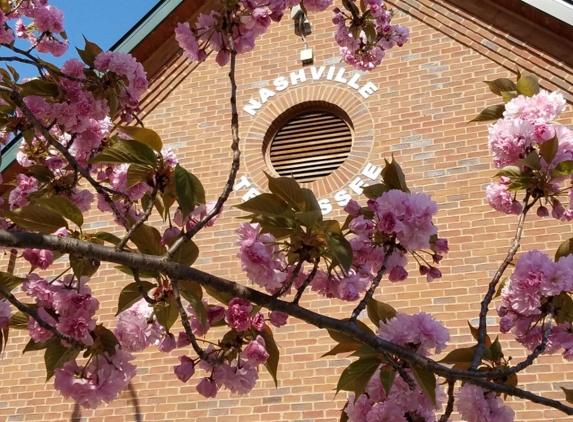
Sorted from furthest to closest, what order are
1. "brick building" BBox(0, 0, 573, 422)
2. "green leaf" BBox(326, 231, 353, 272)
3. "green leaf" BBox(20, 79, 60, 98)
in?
"brick building" BBox(0, 0, 573, 422) < "green leaf" BBox(20, 79, 60, 98) < "green leaf" BBox(326, 231, 353, 272)

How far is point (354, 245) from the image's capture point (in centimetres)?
330

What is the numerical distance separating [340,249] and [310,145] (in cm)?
506

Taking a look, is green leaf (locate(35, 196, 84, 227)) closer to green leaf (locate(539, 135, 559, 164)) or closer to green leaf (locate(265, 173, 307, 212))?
green leaf (locate(265, 173, 307, 212))

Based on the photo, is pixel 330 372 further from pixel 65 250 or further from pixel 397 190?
pixel 65 250

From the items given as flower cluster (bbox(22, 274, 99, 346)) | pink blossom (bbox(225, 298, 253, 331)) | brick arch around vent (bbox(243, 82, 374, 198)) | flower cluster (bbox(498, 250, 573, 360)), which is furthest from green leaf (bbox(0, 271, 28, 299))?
brick arch around vent (bbox(243, 82, 374, 198))

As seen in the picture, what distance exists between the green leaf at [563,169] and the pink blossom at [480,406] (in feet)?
3.65

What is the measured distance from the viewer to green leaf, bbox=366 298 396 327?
322cm

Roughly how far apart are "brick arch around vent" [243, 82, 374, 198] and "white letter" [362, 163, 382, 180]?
0.05 metres

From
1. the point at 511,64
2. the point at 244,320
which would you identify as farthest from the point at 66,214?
the point at 511,64

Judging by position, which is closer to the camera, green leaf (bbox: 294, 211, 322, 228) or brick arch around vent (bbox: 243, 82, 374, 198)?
green leaf (bbox: 294, 211, 322, 228)

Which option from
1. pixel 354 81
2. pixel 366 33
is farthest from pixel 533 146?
pixel 354 81

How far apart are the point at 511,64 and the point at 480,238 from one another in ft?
6.65

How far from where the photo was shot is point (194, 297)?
3.03 m

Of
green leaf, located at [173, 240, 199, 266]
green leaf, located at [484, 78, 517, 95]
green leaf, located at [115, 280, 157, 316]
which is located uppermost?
green leaf, located at [484, 78, 517, 95]
